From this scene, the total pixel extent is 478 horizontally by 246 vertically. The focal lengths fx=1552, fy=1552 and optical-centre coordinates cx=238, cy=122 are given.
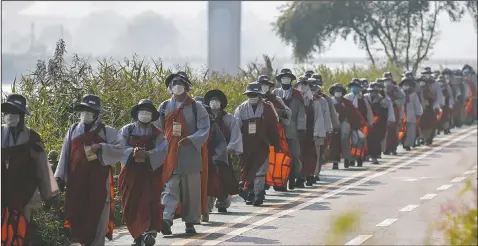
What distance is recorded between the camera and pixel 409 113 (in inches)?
1353

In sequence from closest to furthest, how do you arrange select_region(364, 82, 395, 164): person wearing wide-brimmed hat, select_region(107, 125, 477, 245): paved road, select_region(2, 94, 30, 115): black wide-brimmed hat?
select_region(2, 94, 30, 115): black wide-brimmed hat < select_region(107, 125, 477, 245): paved road < select_region(364, 82, 395, 164): person wearing wide-brimmed hat

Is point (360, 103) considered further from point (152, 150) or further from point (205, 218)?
point (152, 150)

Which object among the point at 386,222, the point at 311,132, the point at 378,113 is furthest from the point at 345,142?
the point at 386,222

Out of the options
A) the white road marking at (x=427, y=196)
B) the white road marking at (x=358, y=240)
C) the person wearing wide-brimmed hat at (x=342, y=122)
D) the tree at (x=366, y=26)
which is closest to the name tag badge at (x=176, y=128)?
the white road marking at (x=358, y=240)

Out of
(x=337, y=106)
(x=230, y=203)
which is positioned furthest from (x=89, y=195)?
(x=337, y=106)

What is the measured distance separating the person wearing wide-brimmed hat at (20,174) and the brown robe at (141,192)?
2235 mm

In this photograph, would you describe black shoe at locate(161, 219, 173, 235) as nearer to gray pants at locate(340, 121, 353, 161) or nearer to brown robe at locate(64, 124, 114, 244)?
brown robe at locate(64, 124, 114, 244)

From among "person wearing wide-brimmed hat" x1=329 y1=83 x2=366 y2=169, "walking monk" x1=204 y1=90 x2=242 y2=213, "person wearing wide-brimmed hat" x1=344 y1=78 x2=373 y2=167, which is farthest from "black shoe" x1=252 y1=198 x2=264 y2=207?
"person wearing wide-brimmed hat" x1=344 y1=78 x2=373 y2=167

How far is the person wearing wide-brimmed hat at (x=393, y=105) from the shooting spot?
32.2m

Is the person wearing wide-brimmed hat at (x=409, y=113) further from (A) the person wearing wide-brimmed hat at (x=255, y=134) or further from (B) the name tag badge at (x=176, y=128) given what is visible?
(B) the name tag badge at (x=176, y=128)

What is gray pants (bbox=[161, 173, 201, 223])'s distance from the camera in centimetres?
1678

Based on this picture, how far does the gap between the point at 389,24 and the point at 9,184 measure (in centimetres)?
4547

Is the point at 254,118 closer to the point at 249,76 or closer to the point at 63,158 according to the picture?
the point at 63,158

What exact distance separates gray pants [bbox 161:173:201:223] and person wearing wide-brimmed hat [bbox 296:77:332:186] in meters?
7.09
